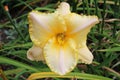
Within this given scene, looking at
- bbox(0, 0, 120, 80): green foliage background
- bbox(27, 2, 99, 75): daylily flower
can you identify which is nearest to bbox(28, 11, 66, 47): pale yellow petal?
bbox(27, 2, 99, 75): daylily flower

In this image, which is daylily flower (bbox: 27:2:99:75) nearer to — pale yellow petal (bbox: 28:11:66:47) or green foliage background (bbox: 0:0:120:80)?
pale yellow petal (bbox: 28:11:66:47)

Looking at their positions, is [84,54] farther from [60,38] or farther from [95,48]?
[95,48]

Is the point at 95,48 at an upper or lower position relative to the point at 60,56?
lower

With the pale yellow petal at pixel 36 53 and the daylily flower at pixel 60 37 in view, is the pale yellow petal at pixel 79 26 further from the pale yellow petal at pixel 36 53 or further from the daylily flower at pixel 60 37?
the pale yellow petal at pixel 36 53

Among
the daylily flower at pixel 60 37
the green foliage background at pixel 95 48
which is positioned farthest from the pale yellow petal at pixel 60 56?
the green foliage background at pixel 95 48

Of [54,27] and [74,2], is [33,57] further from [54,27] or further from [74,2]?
[74,2]

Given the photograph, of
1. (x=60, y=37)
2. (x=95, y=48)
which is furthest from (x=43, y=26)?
(x=95, y=48)

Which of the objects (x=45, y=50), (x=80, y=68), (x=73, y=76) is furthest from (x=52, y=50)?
(x=80, y=68)
